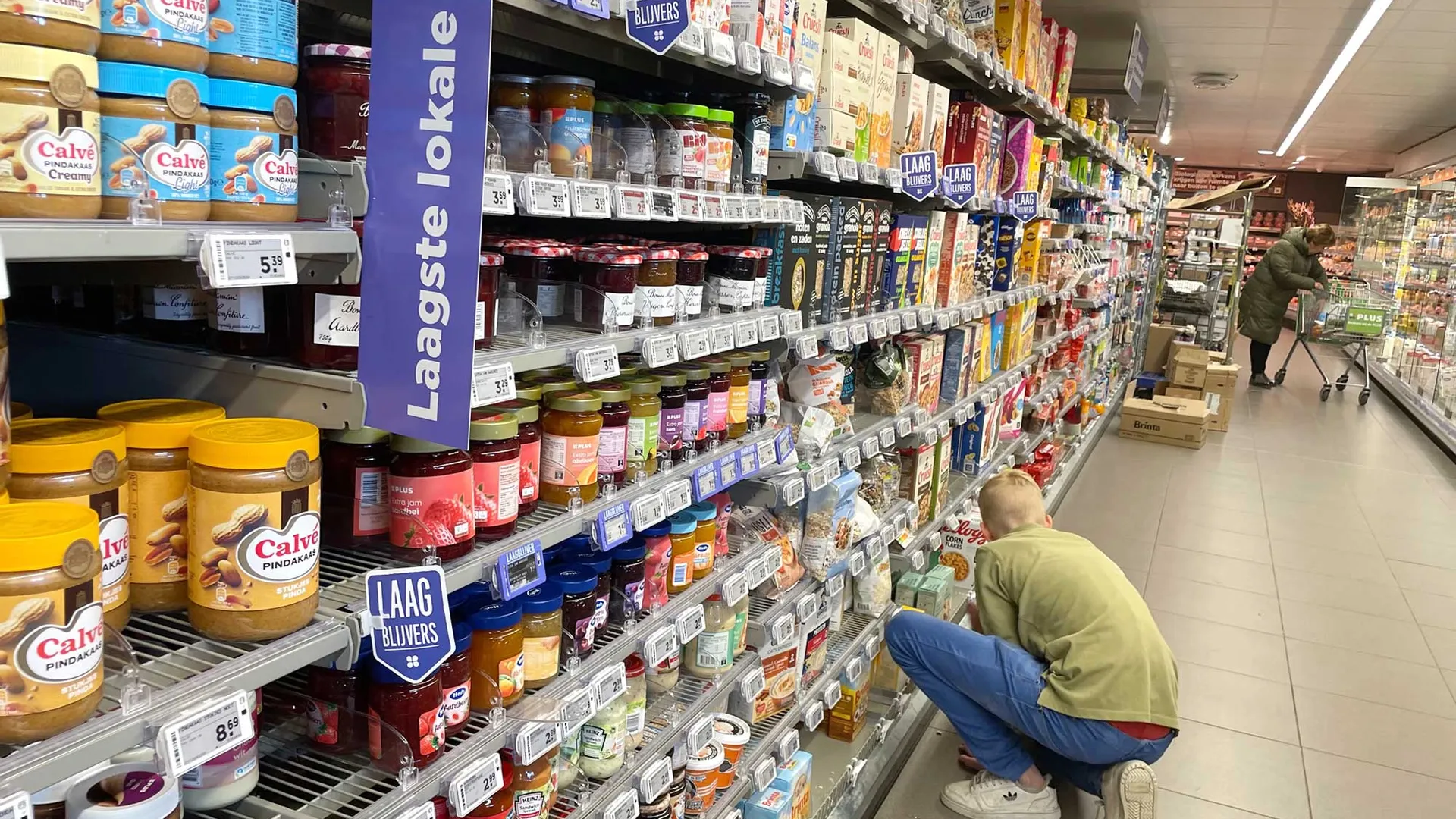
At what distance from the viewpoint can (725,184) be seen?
7.15 feet

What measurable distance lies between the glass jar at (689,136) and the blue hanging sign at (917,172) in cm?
119

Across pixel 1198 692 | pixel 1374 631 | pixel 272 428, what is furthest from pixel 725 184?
pixel 1374 631

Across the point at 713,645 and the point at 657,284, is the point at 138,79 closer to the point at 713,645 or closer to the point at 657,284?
the point at 657,284

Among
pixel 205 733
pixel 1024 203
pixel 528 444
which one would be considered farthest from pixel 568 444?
pixel 1024 203

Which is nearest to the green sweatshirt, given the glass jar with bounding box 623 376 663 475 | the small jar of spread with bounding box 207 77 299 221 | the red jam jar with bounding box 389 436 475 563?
the glass jar with bounding box 623 376 663 475

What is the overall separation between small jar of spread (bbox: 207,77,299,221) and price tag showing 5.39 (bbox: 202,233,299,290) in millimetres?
65

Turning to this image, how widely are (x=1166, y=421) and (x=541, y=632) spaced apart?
26.4ft

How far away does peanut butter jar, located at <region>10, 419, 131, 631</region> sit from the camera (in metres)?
1.04

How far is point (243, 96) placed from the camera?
113cm

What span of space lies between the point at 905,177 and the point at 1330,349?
17053mm

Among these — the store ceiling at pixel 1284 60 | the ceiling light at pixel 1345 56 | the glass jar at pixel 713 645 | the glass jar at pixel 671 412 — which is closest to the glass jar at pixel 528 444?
the glass jar at pixel 671 412

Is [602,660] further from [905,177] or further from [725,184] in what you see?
[905,177]

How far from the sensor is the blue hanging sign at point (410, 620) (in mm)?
1281

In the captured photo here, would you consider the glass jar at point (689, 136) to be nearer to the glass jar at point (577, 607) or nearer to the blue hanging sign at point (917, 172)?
the glass jar at point (577, 607)
